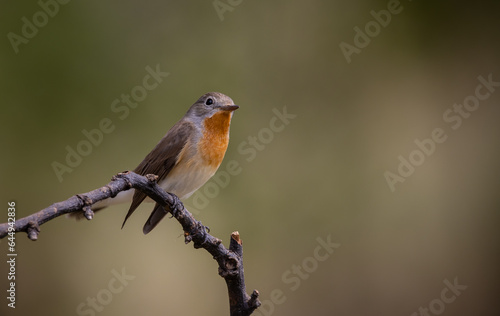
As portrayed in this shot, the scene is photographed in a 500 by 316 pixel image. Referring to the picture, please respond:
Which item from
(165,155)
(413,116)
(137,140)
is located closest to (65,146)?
(137,140)

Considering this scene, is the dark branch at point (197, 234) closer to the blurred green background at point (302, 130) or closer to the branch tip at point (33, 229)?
the branch tip at point (33, 229)

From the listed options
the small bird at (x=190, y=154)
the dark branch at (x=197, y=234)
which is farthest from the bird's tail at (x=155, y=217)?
the dark branch at (x=197, y=234)

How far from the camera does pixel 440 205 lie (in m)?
5.08

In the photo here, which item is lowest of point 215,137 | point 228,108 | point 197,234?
point 197,234

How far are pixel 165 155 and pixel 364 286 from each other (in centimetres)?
262

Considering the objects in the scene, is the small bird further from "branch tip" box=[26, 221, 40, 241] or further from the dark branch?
"branch tip" box=[26, 221, 40, 241]

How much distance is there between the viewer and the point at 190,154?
3193mm

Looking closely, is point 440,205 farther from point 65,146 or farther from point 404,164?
point 65,146

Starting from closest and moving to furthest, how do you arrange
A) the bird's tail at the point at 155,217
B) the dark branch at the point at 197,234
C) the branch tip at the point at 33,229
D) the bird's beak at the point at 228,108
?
the branch tip at the point at 33,229
the dark branch at the point at 197,234
the bird's tail at the point at 155,217
the bird's beak at the point at 228,108

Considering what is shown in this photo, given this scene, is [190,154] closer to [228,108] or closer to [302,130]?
[228,108]

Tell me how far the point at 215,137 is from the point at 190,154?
205 millimetres

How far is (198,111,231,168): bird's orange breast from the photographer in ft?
10.6

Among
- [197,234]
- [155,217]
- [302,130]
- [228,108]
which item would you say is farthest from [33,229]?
[302,130]

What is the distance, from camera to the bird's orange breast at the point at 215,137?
322cm
